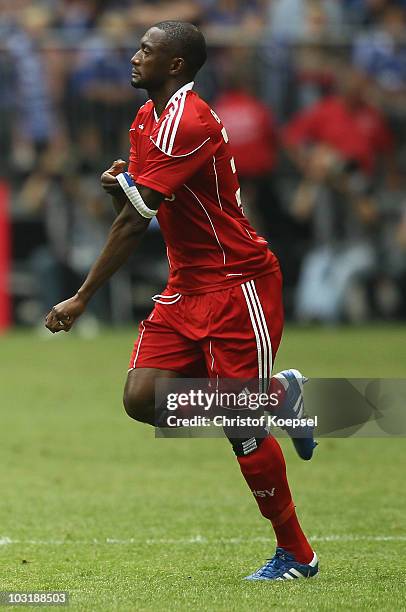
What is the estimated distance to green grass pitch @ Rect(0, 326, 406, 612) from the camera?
6.16 meters

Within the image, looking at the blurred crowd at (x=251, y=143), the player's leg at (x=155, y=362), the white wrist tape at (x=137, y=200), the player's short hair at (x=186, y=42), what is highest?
the player's short hair at (x=186, y=42)

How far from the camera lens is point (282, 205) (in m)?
18.4

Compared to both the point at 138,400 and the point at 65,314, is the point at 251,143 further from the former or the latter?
the point at 65,314

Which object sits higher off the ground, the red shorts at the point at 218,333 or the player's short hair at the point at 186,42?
the player's short hair at the point at 186,42

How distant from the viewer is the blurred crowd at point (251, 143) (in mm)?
17719

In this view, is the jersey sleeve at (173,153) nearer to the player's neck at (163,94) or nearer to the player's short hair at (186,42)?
the player's neck at (163,94)

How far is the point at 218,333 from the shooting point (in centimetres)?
636

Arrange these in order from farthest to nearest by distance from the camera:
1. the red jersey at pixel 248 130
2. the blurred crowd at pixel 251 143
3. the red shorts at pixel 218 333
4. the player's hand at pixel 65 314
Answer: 1. the blurred crowd at pixel 251 143
2. the red jersey at pixel 248 130
3. the red shorts at pixel 218 333
4. the player's hand at pixel 65 314

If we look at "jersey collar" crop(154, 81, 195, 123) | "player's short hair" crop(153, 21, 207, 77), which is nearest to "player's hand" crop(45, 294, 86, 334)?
"jersey collar" crop(154, 81, 195, 123)

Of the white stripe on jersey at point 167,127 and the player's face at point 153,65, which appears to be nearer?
the white stripe on jersey at point 167,127

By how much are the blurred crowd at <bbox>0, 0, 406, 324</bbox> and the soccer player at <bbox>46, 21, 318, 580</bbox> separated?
1105 cm

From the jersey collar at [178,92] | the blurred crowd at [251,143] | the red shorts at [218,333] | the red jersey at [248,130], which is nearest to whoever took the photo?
the jersey collar at [178,92]

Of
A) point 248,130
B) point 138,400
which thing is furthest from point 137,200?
point 248,130

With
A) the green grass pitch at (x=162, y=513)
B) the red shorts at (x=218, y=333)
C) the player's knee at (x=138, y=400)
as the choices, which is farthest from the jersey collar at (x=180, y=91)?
the green grass pitch at (x=162, y=513)
